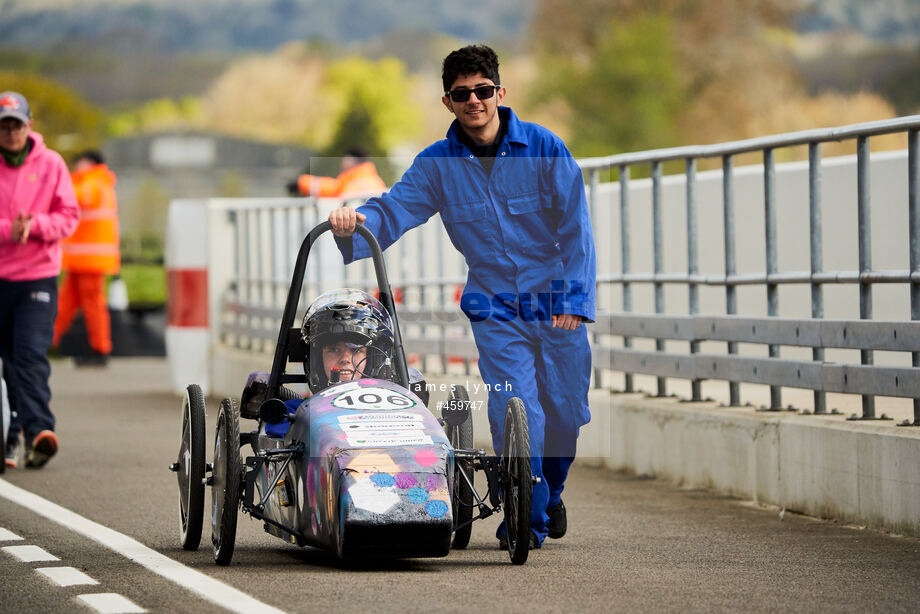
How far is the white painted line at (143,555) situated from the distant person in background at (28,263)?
1.24m

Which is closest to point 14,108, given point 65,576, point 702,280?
point 702,280

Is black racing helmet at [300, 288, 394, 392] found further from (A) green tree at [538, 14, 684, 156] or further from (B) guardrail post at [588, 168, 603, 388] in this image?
(A) green tree at [538, 14, 684, 156]

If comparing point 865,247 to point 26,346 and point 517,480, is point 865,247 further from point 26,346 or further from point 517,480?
point 26,346

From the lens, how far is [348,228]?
759cm

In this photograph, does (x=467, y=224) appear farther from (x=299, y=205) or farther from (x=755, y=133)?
(x=755, y=133)

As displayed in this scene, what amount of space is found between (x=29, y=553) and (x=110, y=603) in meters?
1.42

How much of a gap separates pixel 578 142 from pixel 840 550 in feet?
324

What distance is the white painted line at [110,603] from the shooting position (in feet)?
20.0

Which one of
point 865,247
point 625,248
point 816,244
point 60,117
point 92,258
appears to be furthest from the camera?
point 60,117

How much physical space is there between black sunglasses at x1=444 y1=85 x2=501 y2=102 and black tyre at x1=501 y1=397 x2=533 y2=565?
1.27 m

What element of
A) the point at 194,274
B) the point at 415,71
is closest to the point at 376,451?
the point at 194,274

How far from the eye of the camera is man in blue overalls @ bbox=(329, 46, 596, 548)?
7.63m

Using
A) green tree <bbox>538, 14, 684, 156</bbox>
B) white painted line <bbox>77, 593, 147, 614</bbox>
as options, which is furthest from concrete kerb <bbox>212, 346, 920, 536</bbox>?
green tree <bbox>538, 14, 684, 156</bbox>

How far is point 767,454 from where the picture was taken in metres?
9.51
